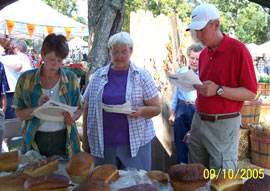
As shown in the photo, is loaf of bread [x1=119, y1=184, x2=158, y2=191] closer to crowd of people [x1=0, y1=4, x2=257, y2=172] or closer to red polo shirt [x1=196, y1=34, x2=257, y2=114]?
crowd of people [x1=0, y1=4, x2=257, y2=172]

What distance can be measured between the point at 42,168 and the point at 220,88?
1428 millimetres

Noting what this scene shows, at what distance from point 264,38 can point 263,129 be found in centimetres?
3064

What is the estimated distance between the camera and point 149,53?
13.8 ft

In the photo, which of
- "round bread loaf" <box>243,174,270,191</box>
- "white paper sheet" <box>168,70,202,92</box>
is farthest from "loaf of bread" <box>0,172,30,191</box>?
"white paper sheet" <box>168,70,202,92</box>

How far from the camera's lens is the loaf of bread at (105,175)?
1.45m

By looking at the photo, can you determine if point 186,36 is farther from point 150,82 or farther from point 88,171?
point 88,171

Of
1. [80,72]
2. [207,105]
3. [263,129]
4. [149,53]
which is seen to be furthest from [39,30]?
[207,105]

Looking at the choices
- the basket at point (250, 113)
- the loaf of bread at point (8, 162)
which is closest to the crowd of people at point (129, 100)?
the loaf of bread at point (8, 162)

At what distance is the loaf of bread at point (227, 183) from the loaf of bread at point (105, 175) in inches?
21.5

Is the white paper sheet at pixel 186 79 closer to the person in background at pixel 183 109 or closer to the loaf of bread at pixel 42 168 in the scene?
the loaf of bread at pixel 42 168

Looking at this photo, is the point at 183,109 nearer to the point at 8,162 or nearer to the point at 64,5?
the point at 8,162

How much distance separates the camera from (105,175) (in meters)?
1.47

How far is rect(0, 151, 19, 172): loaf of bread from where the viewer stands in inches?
66.2

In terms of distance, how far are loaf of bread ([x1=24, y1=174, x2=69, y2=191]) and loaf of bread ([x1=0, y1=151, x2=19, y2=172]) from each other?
43cm
